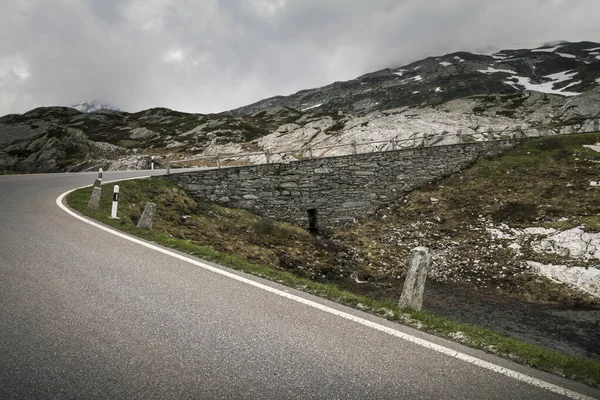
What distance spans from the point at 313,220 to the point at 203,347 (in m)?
16.8

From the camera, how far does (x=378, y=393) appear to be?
3002mm

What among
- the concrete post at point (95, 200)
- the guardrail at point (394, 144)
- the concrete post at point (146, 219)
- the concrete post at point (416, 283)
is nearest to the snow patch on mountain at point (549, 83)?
the guardrail at point (394, 144)

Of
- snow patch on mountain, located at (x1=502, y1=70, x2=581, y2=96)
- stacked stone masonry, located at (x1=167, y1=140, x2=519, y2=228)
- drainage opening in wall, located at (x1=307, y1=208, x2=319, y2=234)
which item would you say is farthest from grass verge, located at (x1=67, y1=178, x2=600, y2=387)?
snow patch on mountain, located at (x1=502, y1=70, x2=581, y2=96)

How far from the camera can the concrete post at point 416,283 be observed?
19.3 ft

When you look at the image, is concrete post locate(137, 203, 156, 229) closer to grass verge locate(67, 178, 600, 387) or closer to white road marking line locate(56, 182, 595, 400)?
grass verge locate(67, 178, 600, 387)

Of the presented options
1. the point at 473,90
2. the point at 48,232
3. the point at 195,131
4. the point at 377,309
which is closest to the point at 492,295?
the point at 377,309

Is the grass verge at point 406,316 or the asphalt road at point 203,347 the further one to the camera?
the grass verge at point 406,316

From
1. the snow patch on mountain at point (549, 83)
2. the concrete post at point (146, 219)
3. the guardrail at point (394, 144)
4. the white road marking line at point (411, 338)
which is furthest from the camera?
the snow patch on mountain at point (549, 83)

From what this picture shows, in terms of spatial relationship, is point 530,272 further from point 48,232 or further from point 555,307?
point 48,232

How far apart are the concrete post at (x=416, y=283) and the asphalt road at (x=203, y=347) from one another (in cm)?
141

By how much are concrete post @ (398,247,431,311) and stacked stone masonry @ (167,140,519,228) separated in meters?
13.6

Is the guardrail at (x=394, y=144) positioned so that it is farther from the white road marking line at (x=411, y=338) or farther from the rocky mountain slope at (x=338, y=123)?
the white road marking line at (x=411, y=338)

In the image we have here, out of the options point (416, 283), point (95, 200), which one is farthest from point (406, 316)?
point (95, 200)

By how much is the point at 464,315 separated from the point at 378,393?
28.4 feet
